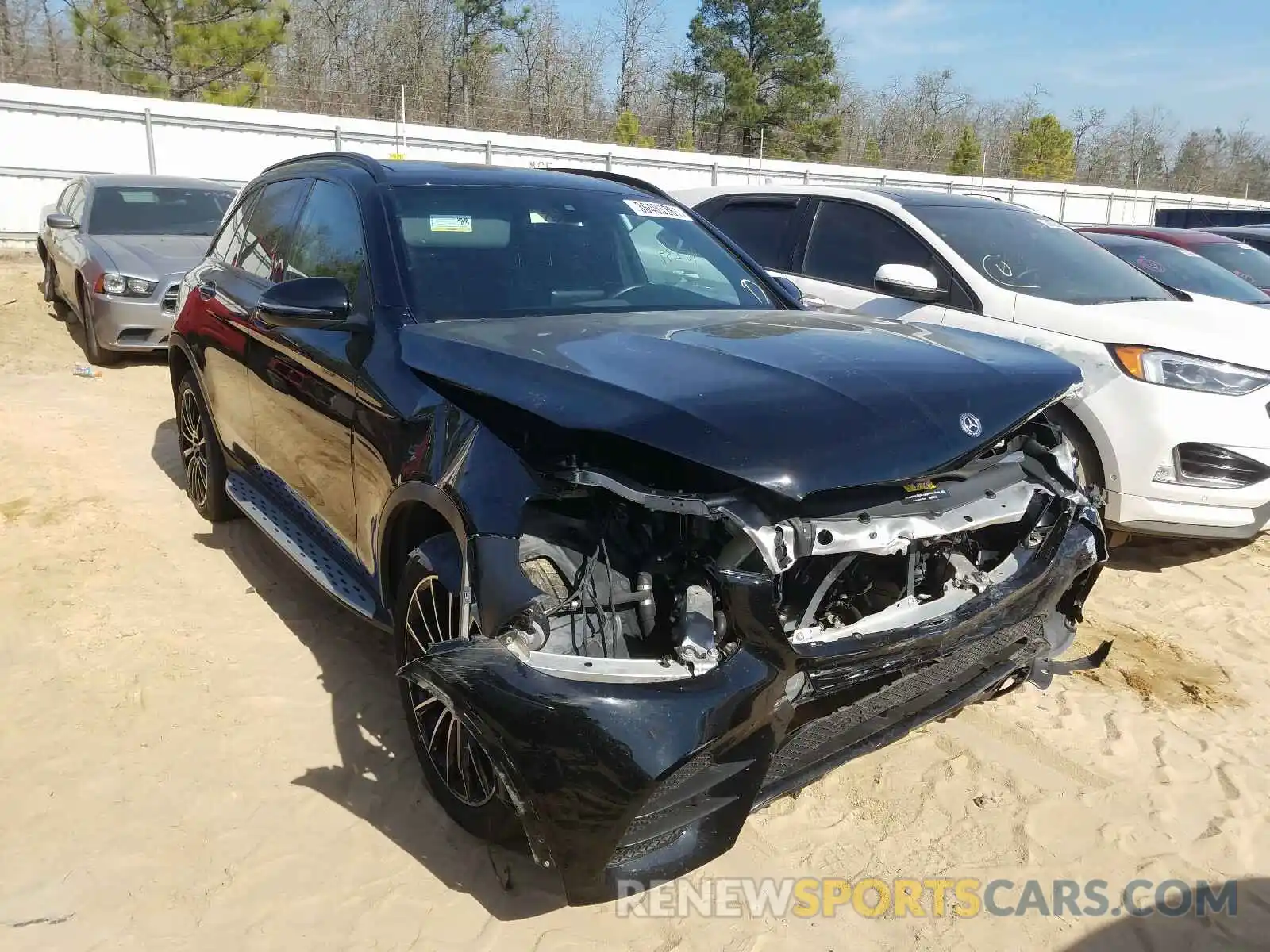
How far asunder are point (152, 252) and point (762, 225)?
19.2ft

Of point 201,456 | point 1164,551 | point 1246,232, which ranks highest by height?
point 1246,232

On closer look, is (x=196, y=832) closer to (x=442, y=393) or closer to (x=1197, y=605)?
(x=442, y=393)

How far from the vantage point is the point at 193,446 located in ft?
16.6

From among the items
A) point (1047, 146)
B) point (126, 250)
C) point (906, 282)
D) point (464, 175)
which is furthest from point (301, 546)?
point (1047, 146)

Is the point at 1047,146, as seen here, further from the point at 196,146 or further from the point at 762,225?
the point at 762,225

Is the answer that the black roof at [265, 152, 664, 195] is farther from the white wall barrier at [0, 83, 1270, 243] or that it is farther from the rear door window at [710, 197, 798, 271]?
the white wall barrier at [0, 83, 1270, 243]

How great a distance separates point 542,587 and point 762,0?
161ft

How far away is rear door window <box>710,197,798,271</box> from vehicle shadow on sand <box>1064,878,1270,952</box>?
4494 millimetres

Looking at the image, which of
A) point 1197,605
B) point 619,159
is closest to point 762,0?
point 619,159

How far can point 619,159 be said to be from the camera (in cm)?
2414

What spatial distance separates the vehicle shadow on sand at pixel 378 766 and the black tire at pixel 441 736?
9 cm

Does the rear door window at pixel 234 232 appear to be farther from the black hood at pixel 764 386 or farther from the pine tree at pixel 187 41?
the pine tree at pixel 187 41

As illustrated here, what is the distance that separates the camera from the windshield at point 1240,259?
29.7 ft

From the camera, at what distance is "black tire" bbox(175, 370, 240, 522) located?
4.73 m
